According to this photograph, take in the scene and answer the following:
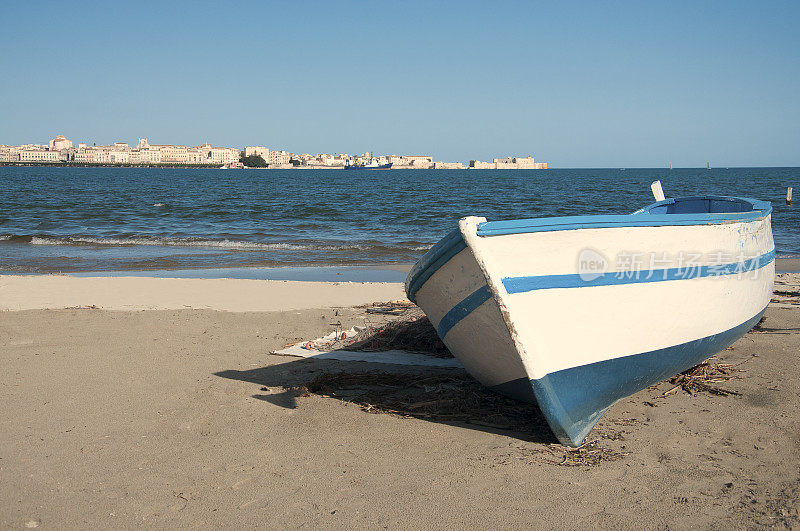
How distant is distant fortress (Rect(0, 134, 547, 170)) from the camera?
17450 centimetres

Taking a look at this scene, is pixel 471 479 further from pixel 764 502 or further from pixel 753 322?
pixel 753 322

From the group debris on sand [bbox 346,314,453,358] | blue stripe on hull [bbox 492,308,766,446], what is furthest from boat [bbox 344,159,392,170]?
blue stripe on hull [bbox 492,308,766,446]

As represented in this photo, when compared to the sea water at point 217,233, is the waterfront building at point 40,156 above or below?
above

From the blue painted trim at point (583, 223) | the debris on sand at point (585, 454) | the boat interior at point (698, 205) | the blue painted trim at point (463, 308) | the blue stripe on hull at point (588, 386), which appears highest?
the boat interior at point (698, 205)

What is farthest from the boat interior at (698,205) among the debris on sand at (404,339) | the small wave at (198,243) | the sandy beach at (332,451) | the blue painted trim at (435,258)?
the small wave at (198,243)

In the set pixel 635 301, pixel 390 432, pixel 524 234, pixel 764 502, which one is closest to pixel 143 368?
pixel 390 432

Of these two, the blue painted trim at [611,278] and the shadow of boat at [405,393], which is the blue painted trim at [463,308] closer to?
the blue painted trim at [611,278]

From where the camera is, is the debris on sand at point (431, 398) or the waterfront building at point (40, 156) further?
the waterfront building at point (40, 156)

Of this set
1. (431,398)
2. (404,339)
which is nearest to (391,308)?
(404,339)

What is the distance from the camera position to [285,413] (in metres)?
4.48

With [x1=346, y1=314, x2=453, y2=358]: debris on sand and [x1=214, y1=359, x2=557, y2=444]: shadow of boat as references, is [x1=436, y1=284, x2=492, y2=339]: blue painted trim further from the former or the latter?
[x1=346, y1=314, x2=453, y2=358]: debris on sand

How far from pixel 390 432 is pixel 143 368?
2.56m

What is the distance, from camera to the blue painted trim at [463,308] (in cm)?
366

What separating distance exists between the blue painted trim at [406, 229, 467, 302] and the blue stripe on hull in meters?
0.88
